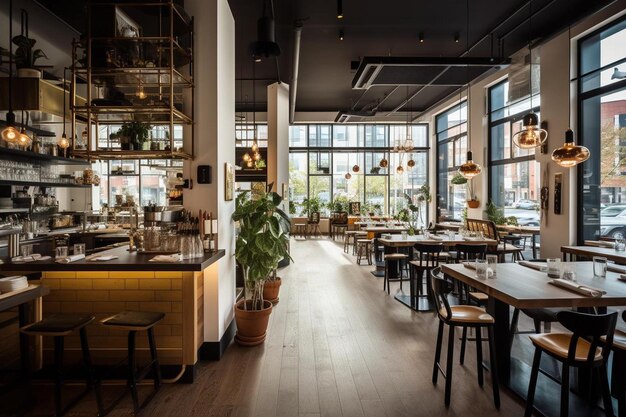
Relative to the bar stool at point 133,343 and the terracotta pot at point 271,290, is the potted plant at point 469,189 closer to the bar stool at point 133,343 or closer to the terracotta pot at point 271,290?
the terracotta pot at point 271,290

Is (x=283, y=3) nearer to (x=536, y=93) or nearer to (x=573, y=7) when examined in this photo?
(x=573, y=7)

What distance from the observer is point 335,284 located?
6.39 m

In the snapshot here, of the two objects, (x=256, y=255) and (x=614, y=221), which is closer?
(x=256, y=255)

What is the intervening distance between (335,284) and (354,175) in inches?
342

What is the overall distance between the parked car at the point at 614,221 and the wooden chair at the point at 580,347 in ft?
16.0

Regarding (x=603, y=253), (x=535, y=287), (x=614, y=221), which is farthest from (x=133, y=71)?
(x=614, y=221)

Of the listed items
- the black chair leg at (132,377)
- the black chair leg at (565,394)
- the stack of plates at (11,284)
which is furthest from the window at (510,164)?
the stack of plates at (11,284)

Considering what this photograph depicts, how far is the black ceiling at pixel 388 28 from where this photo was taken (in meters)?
5.70

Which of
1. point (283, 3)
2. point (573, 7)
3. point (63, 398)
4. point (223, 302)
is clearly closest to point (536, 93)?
point (573, 7)

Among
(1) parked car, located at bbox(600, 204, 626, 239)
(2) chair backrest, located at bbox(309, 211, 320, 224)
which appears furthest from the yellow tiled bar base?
(2) chair backrest, located at bbox(309, 211, 320, 224)

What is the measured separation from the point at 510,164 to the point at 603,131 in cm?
274

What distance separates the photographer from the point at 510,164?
8.91 meters

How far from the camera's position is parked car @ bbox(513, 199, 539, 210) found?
822 centimetres

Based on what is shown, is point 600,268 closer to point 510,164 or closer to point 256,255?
point 256,255
